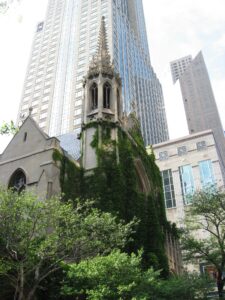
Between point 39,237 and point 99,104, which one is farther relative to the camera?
point 99,104

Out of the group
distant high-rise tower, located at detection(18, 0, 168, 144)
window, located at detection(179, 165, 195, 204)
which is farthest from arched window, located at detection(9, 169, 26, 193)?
distant high-rise tower, located at detection(18, 0, 168, 144)

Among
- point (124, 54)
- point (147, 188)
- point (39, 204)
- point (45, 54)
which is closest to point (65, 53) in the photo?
point (45, 54)

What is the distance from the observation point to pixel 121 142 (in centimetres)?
3045

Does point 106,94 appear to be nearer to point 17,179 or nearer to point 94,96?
point 94,96

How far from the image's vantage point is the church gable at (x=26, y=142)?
94.0 ft

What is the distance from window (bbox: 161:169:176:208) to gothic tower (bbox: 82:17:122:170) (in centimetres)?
3112

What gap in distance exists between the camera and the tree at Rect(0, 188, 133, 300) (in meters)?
15.7

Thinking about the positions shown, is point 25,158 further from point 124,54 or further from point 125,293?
point 124,54

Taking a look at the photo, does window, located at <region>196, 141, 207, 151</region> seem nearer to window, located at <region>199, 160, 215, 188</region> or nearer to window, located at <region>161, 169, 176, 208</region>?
window, located at <region>199, 160, 215, 188</region>

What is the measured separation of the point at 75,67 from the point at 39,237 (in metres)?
88.9

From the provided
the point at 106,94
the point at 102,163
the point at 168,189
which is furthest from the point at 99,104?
the point at 168,189

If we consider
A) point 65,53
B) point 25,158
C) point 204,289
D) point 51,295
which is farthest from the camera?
point 65,53

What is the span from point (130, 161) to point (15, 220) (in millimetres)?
14829

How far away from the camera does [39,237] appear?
17391 mm
